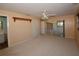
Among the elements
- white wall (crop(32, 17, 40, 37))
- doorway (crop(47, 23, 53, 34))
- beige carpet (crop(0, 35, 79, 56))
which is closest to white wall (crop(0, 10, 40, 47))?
white wall (crop(32, 17, 40, 37))

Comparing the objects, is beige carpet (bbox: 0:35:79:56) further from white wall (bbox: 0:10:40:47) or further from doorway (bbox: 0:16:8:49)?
doorway (bbox: 0:16:8:49)

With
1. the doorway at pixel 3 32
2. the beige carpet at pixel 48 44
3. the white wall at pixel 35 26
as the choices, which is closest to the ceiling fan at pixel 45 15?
the white wall at pixel 35 26

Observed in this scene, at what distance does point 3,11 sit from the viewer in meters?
1.63

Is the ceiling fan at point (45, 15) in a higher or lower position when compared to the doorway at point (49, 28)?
higher

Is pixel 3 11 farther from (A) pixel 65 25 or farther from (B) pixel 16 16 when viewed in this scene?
(A) pixel 65 25

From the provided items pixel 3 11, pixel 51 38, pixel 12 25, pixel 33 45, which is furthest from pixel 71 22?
pixel 3 11

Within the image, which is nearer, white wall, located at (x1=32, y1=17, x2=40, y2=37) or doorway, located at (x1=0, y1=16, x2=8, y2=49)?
doorway, located at (x1=0, y1=16, x2=8, y2=49)

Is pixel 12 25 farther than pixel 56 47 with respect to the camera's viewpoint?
No

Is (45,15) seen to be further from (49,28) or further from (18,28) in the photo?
(18,28)

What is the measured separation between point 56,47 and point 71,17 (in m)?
0.63

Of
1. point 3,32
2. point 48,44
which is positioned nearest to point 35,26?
point 48,44

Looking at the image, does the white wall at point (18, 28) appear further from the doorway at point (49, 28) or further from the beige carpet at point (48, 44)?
the doorway at point (49, 28)

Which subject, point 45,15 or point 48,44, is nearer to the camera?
point 45,15

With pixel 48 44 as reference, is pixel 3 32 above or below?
above
